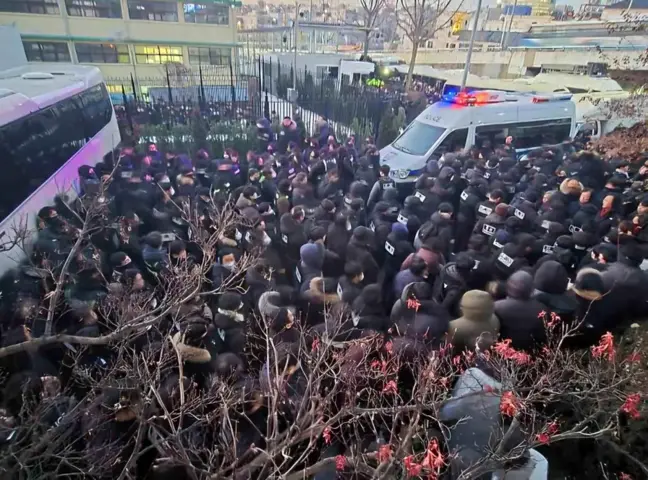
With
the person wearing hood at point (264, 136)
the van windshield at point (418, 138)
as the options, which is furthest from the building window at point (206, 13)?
the van windshield at point (418, 138)

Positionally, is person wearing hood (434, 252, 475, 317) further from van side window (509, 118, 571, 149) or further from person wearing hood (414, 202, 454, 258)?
van side window (509, 118, 571, 149)

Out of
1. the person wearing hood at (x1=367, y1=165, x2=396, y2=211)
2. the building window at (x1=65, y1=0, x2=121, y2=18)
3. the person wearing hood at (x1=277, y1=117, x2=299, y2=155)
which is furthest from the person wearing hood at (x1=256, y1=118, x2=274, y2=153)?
the building window at (x1=65, y1=0, x2=121, y2=18)

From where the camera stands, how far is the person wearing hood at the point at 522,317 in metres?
3.64

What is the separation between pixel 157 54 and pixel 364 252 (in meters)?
23.8

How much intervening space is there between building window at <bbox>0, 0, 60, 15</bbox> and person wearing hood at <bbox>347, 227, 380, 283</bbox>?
79.7 ft

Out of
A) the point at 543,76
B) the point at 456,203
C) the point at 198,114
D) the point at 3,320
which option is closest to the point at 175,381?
the point at 3,320

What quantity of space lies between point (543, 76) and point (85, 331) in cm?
1903

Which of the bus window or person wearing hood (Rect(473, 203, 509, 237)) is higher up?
the bus window

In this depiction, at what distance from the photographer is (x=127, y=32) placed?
2225cm

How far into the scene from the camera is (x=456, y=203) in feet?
21.2

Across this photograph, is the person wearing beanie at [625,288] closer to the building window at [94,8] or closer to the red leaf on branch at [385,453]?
the red leaf on branch at [385,453]

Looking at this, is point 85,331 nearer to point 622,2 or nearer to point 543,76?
point 543,76

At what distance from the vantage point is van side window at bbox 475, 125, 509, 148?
29.4 feet

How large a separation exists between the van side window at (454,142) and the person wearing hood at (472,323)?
573cm
